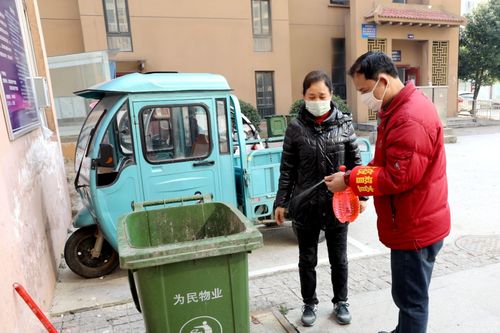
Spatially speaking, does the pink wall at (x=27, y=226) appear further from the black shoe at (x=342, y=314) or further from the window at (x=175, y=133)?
the black shoe at (x=342, y=314)

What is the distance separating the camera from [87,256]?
421cm

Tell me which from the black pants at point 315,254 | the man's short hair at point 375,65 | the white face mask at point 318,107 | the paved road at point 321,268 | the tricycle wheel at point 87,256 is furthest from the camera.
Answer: the tricycle wheel at point 87,256

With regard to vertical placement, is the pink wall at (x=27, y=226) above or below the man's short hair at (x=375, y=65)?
below

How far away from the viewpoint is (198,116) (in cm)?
418

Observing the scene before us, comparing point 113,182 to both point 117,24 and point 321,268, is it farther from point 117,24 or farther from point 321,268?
point 117,24

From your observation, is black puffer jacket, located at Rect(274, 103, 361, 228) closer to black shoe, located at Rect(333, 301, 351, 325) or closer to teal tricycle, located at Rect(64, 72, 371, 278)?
black shoe, located at Rect(333, 301, 351, 325)

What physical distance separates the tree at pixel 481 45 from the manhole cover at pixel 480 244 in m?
15.6

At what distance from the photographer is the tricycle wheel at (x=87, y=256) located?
414 cm

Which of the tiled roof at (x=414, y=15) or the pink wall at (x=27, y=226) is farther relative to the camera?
the tiled roof at (x=414, y=15)

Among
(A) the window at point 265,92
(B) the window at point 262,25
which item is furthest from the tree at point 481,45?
(B) the window at point 262,25

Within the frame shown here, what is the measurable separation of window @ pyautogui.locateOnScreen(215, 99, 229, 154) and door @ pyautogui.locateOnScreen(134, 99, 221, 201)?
3.2 inches

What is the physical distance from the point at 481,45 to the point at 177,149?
19.3m

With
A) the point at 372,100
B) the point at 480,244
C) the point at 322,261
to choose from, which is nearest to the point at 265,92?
the point at 480,244

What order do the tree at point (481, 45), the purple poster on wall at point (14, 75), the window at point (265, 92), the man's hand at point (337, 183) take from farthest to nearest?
1. the tree at point (481, 45)
2. the window at point (265, 92)
3. the purple poster on wall at point (14, 75)
4. the man's hand at point (337, 183)
